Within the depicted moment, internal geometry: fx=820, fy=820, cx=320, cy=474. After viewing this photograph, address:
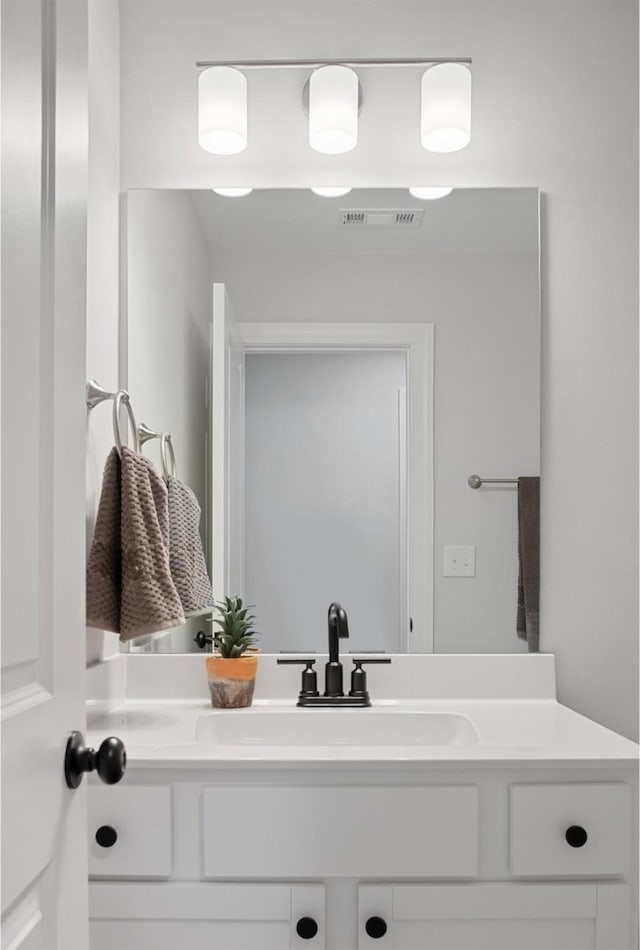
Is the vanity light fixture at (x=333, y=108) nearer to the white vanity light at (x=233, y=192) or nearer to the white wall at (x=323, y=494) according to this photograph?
the white vanity light at (x=233, y=192)

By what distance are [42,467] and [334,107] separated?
4.36ft

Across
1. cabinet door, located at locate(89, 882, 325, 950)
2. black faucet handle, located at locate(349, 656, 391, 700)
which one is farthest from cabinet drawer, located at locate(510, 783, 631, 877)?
black faucet handle, located at locate(349, 656, 391, 700)

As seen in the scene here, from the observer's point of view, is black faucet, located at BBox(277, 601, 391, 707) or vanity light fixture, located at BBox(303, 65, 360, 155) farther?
vanity light fixture, located at BBox(303, 65, 360, 155)

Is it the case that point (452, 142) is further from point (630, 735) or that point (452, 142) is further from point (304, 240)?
point (630, 735)

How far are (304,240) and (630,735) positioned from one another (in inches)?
51.7

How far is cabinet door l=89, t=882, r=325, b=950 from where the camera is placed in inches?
47.7

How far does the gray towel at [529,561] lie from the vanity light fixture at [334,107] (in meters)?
0.78

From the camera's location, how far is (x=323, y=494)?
1.82 meters

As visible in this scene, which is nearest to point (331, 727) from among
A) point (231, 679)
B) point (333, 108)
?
point (231, 679)

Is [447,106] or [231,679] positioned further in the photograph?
[447,106]

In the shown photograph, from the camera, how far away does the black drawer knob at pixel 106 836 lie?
1221 millimetres

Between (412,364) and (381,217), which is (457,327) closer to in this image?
(412,364)

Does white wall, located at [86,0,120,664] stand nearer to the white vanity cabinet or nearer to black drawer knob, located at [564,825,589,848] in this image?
the white vanity cabinet

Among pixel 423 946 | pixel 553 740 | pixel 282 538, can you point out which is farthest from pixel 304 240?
pixel 423 946
